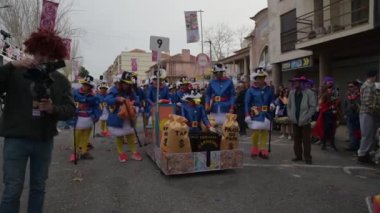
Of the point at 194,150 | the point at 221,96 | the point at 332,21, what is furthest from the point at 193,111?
the point at 332,21

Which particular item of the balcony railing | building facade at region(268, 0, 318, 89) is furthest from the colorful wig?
building facade at region(268, 0, 318, 89)

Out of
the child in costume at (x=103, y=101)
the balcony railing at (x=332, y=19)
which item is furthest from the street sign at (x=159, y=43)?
the balcony railing at (x=332, y=19)

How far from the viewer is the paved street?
522 centimetres

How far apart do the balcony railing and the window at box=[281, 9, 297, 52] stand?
0.77m

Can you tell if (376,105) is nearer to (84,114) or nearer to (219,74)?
(219,74)

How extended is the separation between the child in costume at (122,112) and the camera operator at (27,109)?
4.45 m

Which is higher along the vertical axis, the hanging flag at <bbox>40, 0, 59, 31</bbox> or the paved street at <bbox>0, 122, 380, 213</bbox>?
the hanging flag at <bbox>40, 0, 59, 31</bbox>

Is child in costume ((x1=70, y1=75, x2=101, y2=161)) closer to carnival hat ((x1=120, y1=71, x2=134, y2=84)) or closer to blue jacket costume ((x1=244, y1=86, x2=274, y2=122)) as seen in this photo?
carnival hat ((x1=120, y1=71, x2=134, y2=84))

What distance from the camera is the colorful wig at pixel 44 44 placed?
3631 mm

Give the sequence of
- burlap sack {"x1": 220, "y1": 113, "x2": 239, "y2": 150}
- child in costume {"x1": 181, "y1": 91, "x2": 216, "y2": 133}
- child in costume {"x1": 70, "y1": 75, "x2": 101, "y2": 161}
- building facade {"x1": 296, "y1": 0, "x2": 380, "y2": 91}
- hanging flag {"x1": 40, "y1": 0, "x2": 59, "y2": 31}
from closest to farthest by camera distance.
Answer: burlap sack {"x1": 220, "y1": 113, "x2": 239, "y2": 150} → child in costume {"x1": 181, "y1": 91, "x2": 216, "y2": 133} → child in costume {"x1": 70, "y1": 75, "x2": 101, "y2": 161} → hanging flag {"x1": 40, "y1": 0, "x2": 59, "y2": 31} → building facade {"x1": 296, "y1": 0, "x2": 380, "y2": 91}

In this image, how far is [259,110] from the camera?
333 inches

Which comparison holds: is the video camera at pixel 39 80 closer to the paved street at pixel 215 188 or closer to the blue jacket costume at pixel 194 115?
the paved street at pixel 215 188

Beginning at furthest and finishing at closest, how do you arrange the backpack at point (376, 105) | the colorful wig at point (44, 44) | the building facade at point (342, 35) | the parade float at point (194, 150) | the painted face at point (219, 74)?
the building facade at point (342, 35), the painted face at point (219, 74), the backpack at point (376, 105), the parade float at point (194, 150), the colorful wig at point (44, 44)

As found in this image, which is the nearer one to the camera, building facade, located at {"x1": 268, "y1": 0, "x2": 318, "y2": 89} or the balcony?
the balcony
